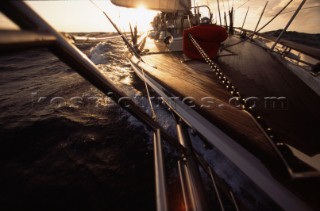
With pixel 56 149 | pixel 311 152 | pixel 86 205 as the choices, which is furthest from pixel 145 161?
pixel 311 152

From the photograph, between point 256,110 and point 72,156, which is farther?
point 72,156

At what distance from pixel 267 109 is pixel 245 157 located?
2.85 ft

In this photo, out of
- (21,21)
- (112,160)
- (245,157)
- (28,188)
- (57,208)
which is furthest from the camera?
(112,160)

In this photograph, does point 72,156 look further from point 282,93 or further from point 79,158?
point 282,93

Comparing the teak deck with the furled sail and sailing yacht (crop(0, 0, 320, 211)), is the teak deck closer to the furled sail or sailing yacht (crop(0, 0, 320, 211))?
sailing yacht (crop(0, 0, 320, 211))

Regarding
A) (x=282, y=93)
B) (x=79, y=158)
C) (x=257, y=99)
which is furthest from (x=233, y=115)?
(x=79, y=158)

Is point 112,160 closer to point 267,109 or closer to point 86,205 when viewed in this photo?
point 86,205

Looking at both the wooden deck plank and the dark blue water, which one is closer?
the wooden deck plank

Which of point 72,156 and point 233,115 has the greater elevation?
point 233,115

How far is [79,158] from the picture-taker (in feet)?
9.91

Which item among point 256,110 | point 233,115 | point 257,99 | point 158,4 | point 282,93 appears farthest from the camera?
point 158,4

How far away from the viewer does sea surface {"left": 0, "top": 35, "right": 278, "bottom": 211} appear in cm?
239

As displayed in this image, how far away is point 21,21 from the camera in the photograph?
0.59m

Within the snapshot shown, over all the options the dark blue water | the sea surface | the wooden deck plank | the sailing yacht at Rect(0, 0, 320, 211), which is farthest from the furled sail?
the sailing yacht at Rect(0, 0, 320, 211)
